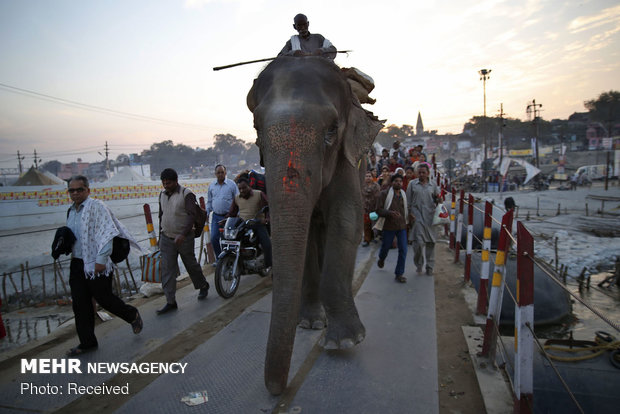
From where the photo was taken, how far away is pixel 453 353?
11.9 feet

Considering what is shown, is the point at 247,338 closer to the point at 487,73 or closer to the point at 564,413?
the point at 564,413

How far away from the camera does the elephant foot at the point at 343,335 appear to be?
3547 mm

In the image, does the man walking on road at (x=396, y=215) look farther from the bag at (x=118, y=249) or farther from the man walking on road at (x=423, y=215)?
the bag at (x=118, y=249)

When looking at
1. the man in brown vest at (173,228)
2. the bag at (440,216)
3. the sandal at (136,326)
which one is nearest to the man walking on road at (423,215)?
the bag at (440,216)

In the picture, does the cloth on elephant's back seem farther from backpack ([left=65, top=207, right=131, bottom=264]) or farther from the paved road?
backpack ([left=65, top=207, right=131, bottom=264])

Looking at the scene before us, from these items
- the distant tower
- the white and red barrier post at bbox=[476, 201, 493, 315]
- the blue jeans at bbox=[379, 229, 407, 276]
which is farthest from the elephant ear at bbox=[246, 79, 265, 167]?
the distant tower

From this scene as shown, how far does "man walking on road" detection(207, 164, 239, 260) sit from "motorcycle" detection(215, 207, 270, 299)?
103 cm

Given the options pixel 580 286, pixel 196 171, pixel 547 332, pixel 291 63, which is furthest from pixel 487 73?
pixel 196 171

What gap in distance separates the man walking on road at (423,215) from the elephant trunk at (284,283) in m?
4.03

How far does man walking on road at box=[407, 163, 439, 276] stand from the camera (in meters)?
6.28

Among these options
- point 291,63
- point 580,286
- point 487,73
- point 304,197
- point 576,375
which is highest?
point 487,73

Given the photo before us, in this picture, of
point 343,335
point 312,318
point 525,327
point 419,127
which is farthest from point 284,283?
point 419,127

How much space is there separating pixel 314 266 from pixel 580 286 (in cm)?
732

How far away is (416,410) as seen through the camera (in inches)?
107
